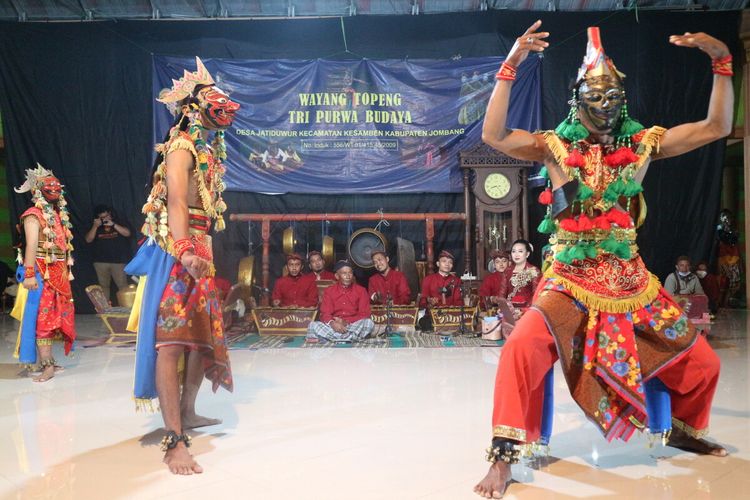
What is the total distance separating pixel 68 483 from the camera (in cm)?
256

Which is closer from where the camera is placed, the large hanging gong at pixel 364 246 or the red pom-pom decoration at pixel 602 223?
the red pom-pom decoration at pixel 602 223

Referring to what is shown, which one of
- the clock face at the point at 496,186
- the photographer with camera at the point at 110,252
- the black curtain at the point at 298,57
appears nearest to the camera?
the clock face at the point at 496,186

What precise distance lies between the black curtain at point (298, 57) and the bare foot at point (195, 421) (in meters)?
4.95

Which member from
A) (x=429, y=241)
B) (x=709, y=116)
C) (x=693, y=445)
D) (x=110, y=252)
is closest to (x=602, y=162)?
(x=709, y=116)

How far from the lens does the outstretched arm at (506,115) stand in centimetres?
234

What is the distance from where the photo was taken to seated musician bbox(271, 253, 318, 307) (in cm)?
727

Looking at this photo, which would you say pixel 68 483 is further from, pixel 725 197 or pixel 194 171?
pixel 725 197

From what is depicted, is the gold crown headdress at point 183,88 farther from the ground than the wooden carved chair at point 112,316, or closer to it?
farther from the ground

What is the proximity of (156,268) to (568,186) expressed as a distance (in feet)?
5.92

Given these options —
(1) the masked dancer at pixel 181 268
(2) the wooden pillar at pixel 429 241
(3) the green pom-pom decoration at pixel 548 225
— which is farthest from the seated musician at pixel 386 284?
(3) the green pom-pom decoration at pixel 548 225

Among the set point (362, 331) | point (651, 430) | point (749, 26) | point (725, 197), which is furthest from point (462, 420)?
point (725, 197)

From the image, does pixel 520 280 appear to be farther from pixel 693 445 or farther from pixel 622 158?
pixel 622 158

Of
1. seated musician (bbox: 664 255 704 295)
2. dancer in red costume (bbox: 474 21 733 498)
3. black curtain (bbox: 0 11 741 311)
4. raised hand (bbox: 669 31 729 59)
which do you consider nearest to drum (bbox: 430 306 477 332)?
black curtain (bbox: 0 11 741 311)

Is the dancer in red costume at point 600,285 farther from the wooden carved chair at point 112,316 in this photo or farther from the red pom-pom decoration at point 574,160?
the wooden carved chair at point 112,316
